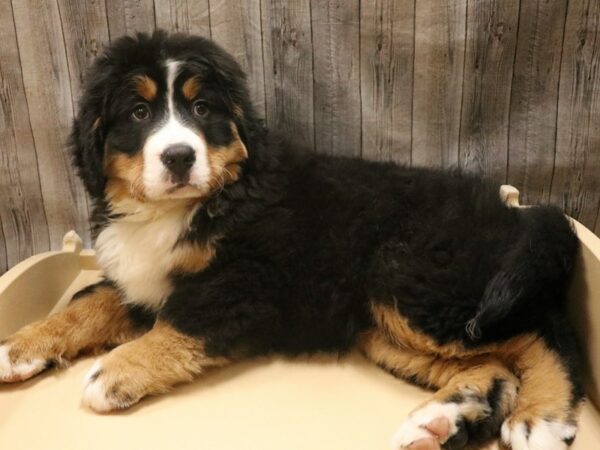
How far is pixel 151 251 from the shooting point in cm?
196

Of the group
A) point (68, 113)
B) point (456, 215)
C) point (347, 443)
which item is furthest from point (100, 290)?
point (456, 215)

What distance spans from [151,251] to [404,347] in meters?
0.88

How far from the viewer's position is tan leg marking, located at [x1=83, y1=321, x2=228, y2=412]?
1757 mm

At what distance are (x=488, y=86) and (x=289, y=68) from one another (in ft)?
2.56

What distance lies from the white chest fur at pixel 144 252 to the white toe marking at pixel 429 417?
866 mm

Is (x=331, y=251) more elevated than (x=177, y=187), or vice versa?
(x=177, y=187)

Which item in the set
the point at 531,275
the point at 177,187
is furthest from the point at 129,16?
the point at 531,275

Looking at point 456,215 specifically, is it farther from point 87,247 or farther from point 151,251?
point 87,247

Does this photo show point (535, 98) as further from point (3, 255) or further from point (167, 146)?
point (3, 255)

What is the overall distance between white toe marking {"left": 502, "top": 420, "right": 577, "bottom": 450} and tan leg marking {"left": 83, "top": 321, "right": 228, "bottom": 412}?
0.90 metres

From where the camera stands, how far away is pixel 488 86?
2320 mm

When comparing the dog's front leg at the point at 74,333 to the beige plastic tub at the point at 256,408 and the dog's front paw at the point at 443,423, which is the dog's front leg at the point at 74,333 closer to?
the beige plastic tub at the point at 256,408

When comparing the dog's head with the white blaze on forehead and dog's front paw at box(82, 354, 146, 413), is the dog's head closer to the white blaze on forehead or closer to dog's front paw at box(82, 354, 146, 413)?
the white blaze on forehead

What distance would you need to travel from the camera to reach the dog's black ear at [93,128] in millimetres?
1823
